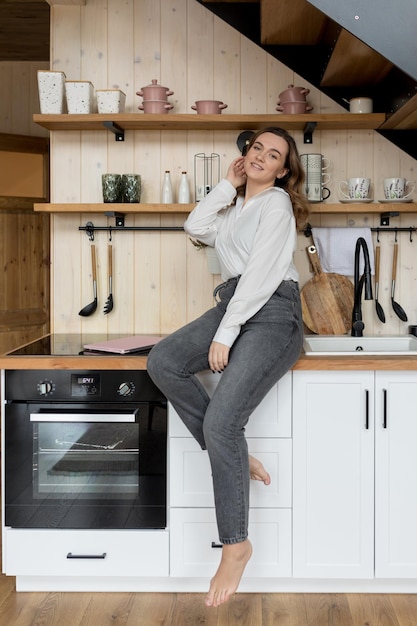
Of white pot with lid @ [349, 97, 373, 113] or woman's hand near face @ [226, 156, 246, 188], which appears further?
white pot with lid @ [349, 97, 373, 113]

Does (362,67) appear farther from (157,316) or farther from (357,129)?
(157,316)

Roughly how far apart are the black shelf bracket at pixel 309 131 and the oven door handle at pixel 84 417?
1.38 m

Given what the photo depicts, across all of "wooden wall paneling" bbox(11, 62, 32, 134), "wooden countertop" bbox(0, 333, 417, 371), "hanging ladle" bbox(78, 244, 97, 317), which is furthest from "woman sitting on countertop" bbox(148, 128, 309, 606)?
"wooden wall paneling" bbox(11, 62, 32, 134)

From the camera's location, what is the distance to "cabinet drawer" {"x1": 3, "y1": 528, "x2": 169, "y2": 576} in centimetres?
260

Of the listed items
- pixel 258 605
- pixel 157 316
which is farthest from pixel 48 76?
pixel 258 605

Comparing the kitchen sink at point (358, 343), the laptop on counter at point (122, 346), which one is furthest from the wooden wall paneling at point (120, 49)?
the kitchen sink at point (358, 343)

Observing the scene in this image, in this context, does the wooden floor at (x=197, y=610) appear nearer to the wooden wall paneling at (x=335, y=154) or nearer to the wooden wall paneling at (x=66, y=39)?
the wooden wall paneling at (x=335, y=154)

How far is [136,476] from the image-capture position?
2592 mm

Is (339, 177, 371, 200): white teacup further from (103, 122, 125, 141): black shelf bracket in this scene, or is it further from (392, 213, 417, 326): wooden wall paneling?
Result: (103, 122, 125, 141): black shelf bracket

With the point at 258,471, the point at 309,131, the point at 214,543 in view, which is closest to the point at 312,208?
the point at 309,131

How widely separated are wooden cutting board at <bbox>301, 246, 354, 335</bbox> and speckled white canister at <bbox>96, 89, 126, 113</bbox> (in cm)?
99

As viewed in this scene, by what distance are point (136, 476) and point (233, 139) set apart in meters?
1.50

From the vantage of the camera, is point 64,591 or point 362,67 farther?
point 362,67

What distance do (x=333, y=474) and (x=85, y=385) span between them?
35.4 inches
